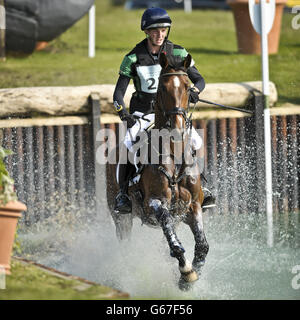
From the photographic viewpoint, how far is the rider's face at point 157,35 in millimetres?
7652

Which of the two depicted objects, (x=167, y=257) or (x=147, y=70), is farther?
(x=167, y=257)

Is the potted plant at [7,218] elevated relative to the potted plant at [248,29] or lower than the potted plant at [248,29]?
lower

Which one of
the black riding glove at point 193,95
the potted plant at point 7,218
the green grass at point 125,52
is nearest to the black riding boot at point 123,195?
the black riding glove at point 193,95

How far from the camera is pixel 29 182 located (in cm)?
1092

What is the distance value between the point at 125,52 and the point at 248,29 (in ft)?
9.35

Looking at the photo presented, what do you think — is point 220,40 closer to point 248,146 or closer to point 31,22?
point 31,22

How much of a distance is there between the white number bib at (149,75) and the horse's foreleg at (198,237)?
1.42m

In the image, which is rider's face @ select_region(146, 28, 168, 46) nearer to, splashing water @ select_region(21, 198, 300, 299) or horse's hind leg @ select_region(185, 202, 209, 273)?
horse's hind leg @ select_region(185, 202, 209, 273)

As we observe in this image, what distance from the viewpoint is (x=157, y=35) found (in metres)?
7.69

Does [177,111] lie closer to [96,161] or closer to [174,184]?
[174,184]

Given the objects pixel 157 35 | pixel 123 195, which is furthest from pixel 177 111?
pixel 123 195

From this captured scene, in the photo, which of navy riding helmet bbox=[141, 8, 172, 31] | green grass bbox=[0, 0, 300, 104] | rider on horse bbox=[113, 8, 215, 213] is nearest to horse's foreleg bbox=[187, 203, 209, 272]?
rider on horse bbox=[113, 8, 215, 213]

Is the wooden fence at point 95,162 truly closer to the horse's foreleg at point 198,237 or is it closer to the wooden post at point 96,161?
the wooden post at point 96,161
